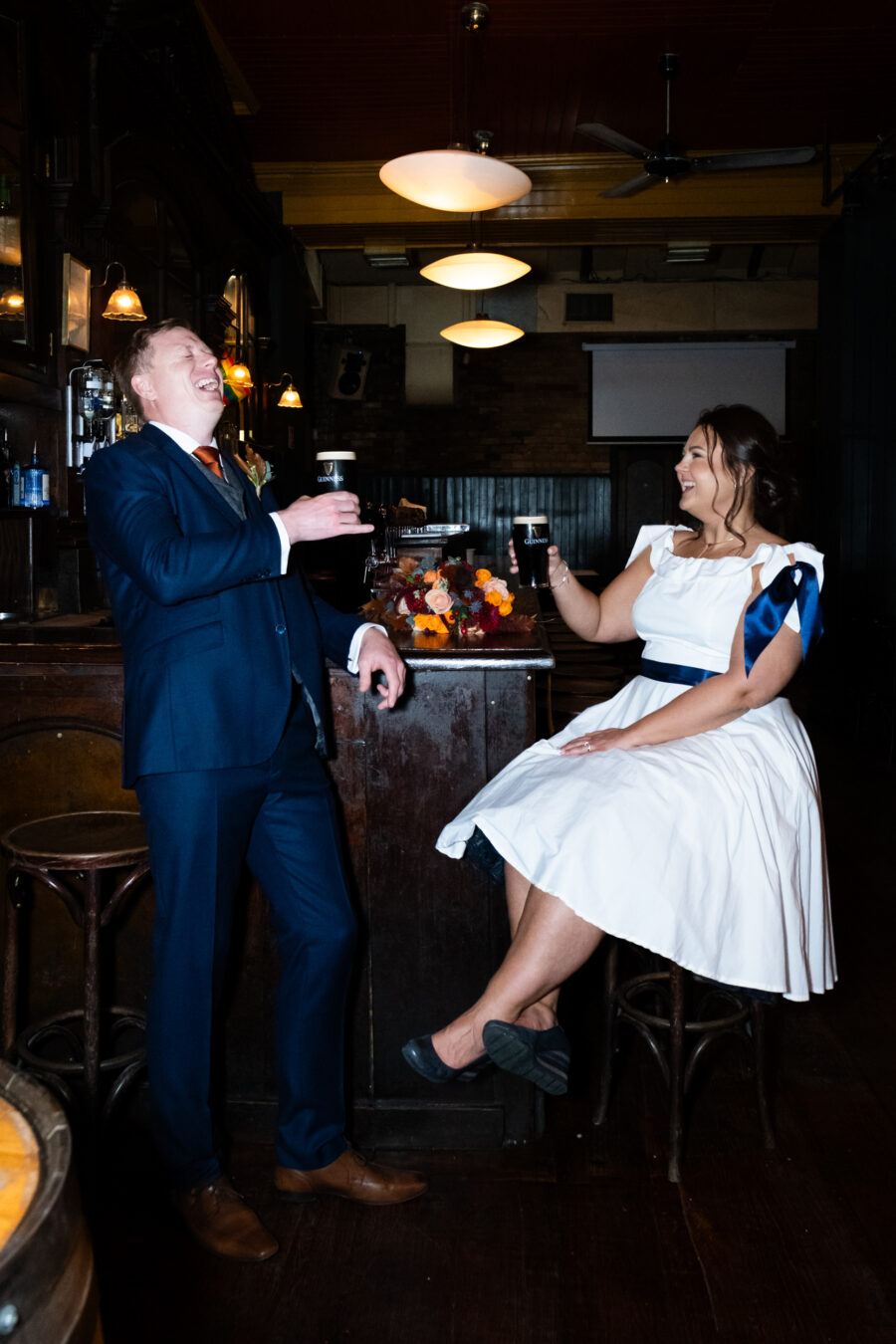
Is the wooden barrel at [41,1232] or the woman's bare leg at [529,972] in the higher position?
the wooden barrel at [41,1232]

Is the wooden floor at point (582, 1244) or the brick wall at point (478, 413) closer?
the wooden floor at point (582, 1244)

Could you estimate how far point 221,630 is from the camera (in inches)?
79.4

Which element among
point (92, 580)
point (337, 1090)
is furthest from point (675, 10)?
point (337, 1090)

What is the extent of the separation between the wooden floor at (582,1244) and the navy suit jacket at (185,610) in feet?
3.03

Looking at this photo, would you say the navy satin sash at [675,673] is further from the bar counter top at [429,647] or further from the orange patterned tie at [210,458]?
the orange patterned tie at [210,458]

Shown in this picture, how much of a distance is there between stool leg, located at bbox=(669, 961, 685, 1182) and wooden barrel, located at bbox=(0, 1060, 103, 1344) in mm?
1731

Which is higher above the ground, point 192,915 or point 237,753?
point 237,753

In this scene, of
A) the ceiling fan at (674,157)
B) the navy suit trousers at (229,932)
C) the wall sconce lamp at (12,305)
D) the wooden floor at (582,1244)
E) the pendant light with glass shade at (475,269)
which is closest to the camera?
the wooden floor at (582,1244)

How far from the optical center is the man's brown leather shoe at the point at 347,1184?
2.22m

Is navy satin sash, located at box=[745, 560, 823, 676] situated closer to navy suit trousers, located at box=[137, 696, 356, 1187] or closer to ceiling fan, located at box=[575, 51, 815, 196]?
navy suit trousers, located at box=[137, 696, 356, 1187]

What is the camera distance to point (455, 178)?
4852 mm

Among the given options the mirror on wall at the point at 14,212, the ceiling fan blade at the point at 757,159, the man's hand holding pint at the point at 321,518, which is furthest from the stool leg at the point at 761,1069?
the ceiling fan blade at the point at 757,159

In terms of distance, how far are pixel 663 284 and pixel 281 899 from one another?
11718mm

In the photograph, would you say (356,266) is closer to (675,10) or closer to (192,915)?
(675,10)
